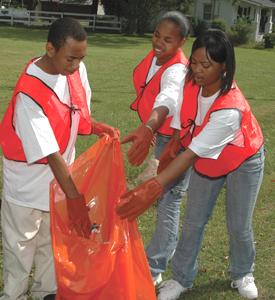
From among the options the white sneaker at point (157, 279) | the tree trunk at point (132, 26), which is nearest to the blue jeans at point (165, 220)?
the white sneaker at point (157, 279)

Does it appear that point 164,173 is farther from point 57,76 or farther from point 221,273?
point 221,273

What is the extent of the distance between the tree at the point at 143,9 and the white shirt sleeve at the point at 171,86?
25.0 m

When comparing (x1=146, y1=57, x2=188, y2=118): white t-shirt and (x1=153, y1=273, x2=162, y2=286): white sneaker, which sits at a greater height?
(x1=146, y1=57, x2=188, y2=118): white t-shirt

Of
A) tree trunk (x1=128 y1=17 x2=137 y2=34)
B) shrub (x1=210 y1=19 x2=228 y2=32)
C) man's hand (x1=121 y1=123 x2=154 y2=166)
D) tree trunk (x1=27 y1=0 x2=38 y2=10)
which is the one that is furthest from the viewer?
tree trunk (x1=27 y1=0 x2=38 y2=10)

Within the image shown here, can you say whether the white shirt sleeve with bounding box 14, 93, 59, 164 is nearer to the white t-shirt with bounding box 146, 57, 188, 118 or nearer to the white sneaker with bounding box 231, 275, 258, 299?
the white t-shirt with bounding box 146, 57, 188, 118

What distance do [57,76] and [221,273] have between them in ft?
7.08

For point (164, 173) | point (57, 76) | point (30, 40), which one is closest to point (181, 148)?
point (164, 173)

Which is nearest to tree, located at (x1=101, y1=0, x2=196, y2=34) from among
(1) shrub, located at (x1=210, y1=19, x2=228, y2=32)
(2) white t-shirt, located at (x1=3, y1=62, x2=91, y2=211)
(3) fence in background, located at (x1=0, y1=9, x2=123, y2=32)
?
(3) fence in background, located at (x1=0, y1=9, x2=123, y2=32)

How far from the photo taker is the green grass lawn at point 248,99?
3.20 metres

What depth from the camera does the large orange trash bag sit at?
2.19 m

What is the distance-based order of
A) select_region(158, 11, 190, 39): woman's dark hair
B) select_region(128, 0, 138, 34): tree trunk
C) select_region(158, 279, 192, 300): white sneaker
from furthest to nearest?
select_region(128, 0, 138, 34): tree trunk → select_region(158, 279, 192, 300): white sneaker → select_region(158, 11, 190, 39): woman's dark hair

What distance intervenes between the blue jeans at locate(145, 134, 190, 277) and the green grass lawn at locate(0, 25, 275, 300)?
0.93 feet

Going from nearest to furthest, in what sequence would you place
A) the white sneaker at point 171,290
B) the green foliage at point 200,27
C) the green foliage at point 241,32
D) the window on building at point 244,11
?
1. the white sneaker at point 171,290
2. the green foliage at point 241,32
3. the green foliage at point 200,27
4. the window on building at point 244,11

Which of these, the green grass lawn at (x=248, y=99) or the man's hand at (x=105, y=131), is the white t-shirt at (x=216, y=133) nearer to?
the man's hand at (x=105, y=131)
